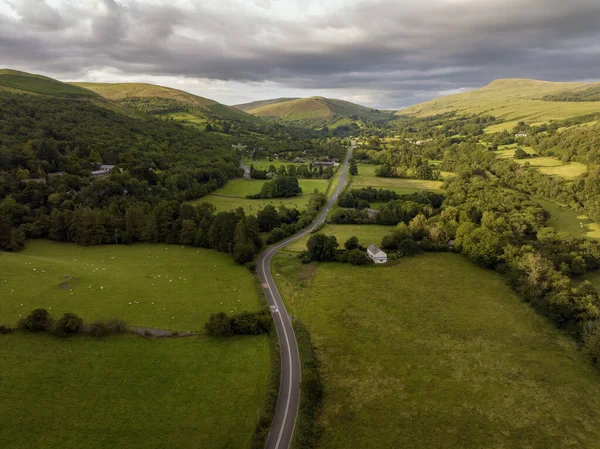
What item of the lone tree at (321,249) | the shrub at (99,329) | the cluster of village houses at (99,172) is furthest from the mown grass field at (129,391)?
the cluster of village houses at (99,172)

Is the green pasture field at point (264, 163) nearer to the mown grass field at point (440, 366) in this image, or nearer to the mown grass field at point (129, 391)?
the mown grass field at point (440, 366)

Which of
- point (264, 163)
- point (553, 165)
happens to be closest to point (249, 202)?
point (264, 163)

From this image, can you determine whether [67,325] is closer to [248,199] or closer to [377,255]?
[377,255]

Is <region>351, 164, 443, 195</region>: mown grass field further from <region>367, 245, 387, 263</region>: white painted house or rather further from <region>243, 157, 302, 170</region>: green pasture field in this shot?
<region>367, 245, 387, 263</region>: white painted house

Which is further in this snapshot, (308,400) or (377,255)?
(377,255)

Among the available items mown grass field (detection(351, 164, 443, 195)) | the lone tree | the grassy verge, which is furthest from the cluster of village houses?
mown grass field (detection(351, 164, 443, 195))

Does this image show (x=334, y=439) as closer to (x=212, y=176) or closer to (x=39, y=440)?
(x=39, y=440)

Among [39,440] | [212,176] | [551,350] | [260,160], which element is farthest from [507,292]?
[260,160]
